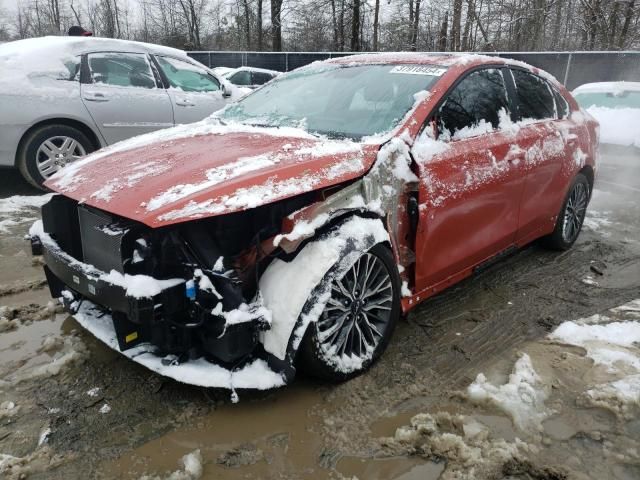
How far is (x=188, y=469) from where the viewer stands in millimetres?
2150

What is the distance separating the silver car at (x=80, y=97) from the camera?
5.57 metres

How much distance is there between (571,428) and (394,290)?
3.56ft

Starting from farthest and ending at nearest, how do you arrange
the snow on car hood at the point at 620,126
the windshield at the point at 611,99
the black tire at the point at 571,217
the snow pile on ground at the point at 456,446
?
the windshield at the point at 611,99 < the snow on car hood at the point at 620,126 < the black tire at the point at 571,217 < the snow pile on ground at the point at 456,446

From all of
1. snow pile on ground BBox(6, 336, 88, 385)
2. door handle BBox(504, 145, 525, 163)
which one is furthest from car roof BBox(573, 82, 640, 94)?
snow pile on ground BBox(6, 336, 88, 385)

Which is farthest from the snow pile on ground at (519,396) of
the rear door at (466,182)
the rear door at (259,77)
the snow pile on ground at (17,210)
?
the rear door at (259,77)

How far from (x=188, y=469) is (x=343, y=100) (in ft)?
7.73

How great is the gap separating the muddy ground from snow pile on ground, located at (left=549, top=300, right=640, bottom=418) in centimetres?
7

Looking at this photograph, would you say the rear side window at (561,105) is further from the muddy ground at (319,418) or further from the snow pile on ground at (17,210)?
the snow pile on ground at (17,210)

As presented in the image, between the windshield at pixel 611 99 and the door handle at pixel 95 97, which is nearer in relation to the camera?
the door handle at pixel 95 97

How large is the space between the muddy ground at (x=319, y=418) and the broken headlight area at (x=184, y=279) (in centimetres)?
34

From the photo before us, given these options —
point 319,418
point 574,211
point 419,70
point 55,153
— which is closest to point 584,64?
point 574,211

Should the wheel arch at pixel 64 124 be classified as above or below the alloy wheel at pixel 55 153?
above

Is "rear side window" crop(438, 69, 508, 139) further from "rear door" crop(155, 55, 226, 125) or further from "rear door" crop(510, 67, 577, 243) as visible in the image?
"rear door" crop(155, 55, 226, 125)

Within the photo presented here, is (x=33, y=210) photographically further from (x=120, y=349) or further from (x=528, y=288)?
(x=528, y=288)
